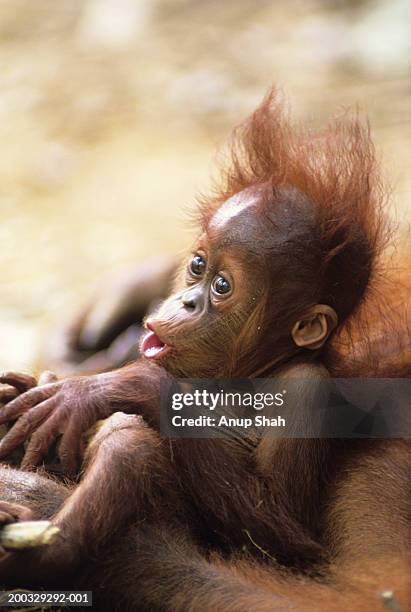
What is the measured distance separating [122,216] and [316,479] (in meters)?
4.59

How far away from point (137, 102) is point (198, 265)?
555cm

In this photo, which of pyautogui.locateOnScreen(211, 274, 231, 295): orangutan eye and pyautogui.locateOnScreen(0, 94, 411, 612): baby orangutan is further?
pyautogui.locateOnScreen(211, 274, 231, 295): orangutan eye

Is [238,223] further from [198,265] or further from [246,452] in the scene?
[246,452]

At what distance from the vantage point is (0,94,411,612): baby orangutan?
2773 millimetres

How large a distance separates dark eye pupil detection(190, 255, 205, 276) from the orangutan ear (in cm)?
33

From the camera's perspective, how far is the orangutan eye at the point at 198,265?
3.22 m

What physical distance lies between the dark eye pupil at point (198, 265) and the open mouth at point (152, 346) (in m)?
0.22

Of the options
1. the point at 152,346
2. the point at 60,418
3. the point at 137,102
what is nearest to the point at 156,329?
the point at 152,346

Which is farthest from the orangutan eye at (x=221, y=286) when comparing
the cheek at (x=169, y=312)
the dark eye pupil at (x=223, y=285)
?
the cheek at (x=169, y=312)

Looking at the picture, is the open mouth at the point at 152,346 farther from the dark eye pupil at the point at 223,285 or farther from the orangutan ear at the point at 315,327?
the orangutan ear at the point at 315,327

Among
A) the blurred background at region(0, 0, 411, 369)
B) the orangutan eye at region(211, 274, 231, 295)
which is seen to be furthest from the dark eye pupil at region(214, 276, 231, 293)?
the blurred background at region(0, 0, 411, 369)

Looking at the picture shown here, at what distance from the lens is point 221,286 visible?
3145 millimetres

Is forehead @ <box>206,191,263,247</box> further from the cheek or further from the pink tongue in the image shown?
the pink tongue

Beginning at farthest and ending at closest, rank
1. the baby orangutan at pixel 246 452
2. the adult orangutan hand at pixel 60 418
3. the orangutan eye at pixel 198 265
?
the orangutan eye at pixel 198 265 < the adult orangutan hand at pixel 60 418 < the baby orangutan at pixel 246 452
